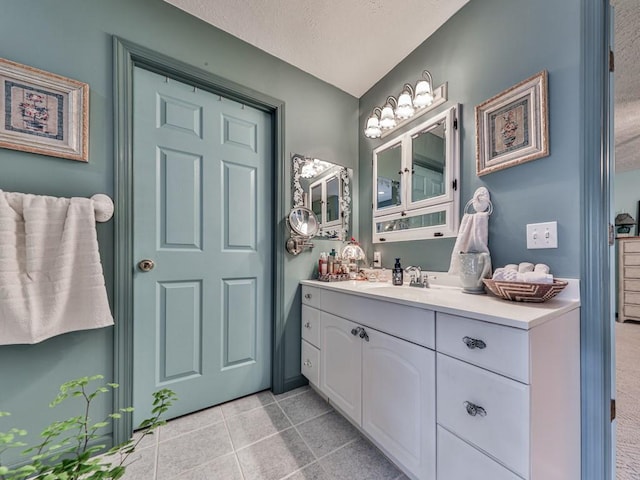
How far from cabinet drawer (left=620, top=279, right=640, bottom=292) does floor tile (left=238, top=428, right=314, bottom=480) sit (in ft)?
15.3

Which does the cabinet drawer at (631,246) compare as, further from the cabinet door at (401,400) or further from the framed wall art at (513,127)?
the cabinet door at (401,400)

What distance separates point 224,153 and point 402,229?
51.9 inches

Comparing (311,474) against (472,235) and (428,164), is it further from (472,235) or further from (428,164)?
(428,164)

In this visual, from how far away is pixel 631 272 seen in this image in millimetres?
3492

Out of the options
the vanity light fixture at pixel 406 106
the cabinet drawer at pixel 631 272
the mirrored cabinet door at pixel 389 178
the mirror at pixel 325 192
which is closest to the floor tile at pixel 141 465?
the mirror at pixel 325 192

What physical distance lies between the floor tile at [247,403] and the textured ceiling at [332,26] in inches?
93.0

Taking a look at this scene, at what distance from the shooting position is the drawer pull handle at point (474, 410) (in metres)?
0.86

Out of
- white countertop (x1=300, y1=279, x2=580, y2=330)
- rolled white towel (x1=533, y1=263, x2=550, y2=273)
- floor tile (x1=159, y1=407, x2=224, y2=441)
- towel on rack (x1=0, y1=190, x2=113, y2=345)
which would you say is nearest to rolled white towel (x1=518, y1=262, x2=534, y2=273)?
rolled white towel (x1=533, y1=263, x2=550, y2=273)

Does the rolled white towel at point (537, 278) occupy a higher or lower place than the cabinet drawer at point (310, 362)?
higher

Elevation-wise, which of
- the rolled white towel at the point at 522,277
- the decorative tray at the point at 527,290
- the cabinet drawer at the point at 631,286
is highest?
the rolled white towel at the point at 522,277

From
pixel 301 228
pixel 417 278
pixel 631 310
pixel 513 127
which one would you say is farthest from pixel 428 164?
pixel 631 310

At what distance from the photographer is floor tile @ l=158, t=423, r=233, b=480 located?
121 cm

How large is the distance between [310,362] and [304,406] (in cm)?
25

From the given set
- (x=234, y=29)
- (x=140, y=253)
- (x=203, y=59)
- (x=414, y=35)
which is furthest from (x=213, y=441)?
(x=414, y=35)
